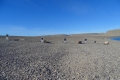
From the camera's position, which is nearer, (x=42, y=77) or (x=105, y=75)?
(x=42, y=77)

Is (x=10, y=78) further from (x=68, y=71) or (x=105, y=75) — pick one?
(x=105, y=75)

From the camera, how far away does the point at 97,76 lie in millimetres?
5828

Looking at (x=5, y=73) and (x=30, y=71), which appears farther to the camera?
(x=30, y=71)

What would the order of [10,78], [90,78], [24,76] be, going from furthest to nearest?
[90,78], [24,76], [10,78]

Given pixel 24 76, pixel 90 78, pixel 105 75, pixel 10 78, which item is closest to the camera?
pixel 10 78

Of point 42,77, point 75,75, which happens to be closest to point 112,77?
point 75,75

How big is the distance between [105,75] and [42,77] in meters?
3.54

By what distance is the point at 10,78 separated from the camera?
4.81 m

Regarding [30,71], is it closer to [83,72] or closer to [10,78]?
[10,78]

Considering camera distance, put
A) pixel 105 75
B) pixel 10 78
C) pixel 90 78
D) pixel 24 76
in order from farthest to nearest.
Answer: pixel 105 75 < pixel 90 78 < pixel 24 76 < pixel 10 78

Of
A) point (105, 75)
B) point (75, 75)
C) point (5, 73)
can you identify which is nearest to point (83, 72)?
point (75, 75)

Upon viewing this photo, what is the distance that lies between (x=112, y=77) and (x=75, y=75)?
2051 millimetres

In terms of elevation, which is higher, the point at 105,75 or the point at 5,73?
the point at 5,73

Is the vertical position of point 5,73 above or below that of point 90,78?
above
